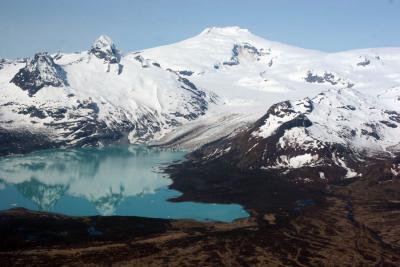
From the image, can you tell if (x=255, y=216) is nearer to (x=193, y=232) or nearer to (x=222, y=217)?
(x=222, y=217)

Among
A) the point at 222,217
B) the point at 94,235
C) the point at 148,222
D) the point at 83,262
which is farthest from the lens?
the point at 222,217

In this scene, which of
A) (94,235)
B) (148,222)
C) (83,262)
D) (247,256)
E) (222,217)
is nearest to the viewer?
(83,262)

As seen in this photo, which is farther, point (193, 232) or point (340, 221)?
point (340, 221)

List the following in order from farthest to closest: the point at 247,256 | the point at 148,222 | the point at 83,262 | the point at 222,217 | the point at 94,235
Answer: the point at 222,217 < the point at 148,222 < the point at 94,235 < the point at 247,256 < the point at 83,262

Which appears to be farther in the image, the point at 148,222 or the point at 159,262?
the point at 148,222

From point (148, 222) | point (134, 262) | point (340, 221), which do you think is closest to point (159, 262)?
point (134, 262)

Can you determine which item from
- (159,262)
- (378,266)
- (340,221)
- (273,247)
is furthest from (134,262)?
(340,221)

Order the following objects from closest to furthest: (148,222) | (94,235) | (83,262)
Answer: (83,262)
(94,235)
(148,222)

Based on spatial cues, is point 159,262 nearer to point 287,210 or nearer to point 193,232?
point 193,232

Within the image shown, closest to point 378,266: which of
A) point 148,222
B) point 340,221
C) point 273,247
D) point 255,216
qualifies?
point 273,247
